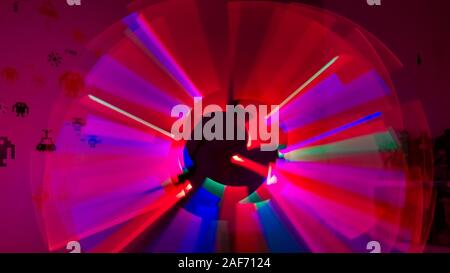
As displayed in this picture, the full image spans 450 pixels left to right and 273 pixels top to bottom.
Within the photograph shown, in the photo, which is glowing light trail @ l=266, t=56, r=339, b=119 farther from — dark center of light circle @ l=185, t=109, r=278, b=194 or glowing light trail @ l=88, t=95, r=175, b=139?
glowing light trail @ l=88, t=95, r=175, b=139

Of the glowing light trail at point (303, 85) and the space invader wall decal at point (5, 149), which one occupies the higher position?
the glowing light trail at point (303, 85)

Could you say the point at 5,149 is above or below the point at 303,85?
below

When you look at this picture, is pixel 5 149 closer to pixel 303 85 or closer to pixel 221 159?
pixel 221 159

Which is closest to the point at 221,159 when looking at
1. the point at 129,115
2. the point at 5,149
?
the point at 129,115

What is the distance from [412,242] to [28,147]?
1.27 metres

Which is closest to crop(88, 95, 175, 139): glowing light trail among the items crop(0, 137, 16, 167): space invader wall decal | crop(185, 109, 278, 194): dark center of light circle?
crop(185, 109, 278, 194): dark center of light circle

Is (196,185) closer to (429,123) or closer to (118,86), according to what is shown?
(118,86)

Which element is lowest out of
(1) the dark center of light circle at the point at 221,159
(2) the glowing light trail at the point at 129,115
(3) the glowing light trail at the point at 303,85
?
(1) the dark center of light circle at the point at 221,159

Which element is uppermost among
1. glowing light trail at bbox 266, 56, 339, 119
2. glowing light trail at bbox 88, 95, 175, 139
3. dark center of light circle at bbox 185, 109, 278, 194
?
glowing light trail at bbox 266, 56, 339, 119

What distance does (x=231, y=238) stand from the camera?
151cm

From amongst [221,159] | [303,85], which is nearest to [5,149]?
[221,159]

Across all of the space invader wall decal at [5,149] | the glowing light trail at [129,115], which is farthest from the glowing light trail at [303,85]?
the space invader wall decal at [5,149]

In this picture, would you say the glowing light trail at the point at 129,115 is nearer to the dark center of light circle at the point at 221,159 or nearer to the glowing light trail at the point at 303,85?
the dark center of light circle at the point at 221,159
